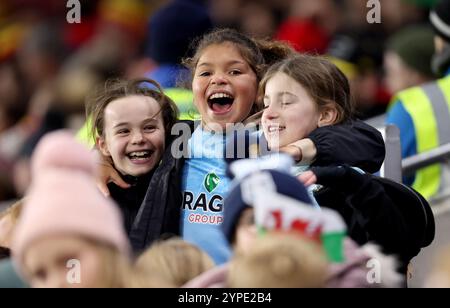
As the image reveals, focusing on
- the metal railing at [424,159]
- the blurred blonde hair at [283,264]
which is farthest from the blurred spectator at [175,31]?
the blurred blonde hair at [283,264]

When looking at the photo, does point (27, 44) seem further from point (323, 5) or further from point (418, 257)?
point (418, 257)

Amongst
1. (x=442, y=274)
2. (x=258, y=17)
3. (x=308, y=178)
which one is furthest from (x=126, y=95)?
(x=258, y=17)

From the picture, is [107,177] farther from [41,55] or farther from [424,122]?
[41,55]

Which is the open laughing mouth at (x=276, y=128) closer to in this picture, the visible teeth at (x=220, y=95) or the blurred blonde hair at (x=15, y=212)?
the visible teeth at (x=220, y=95)

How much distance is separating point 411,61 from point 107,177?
2.82m

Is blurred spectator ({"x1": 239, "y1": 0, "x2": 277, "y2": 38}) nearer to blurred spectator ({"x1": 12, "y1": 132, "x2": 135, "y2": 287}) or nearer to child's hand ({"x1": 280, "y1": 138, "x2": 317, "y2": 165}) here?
child's hand ({"x1": 280, "y1": 138, "x2": 317, "y2": 165})

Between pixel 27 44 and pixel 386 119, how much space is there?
3.22m

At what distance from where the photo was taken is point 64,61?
7.86 m

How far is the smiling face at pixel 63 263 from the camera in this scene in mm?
3021

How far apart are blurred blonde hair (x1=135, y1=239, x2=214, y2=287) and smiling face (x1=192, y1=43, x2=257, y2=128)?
0.78 metres

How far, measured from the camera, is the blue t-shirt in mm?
4098

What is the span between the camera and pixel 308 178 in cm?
364
